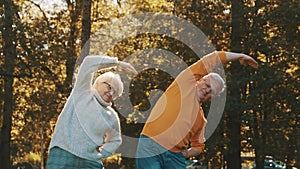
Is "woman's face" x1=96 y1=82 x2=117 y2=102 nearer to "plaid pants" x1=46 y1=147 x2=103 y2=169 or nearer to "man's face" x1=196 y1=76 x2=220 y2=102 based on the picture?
"plaid pants" x1=46 y1=147 x2=103 y2=169

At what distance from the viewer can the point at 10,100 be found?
21.3m

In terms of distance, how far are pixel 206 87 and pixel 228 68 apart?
14.0m

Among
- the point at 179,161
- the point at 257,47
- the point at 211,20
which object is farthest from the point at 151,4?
the point at 179,161

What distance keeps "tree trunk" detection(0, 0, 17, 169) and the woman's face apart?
1477 cm

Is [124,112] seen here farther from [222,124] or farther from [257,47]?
[257,47]

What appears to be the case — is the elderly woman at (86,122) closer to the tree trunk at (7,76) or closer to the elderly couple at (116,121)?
the elderly couple at (116,121)

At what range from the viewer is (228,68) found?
19703 millimetres

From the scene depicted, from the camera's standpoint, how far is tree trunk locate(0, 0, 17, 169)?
19438 millimetres

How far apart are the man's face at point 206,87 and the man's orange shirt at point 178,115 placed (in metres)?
0.05

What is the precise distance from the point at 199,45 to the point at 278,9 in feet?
9.34

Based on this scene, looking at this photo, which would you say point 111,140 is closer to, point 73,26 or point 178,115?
point 178,115

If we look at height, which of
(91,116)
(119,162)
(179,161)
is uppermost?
(91,116)

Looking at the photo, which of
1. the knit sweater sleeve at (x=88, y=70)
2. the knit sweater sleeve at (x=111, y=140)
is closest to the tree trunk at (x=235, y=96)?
the knit sweater sleeve at (x=111, y=140)

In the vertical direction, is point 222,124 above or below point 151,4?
below
